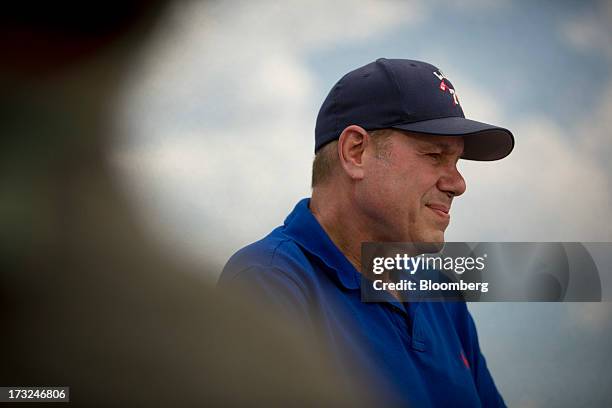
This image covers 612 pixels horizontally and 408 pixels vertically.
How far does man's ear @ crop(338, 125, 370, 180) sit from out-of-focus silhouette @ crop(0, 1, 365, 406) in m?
0.69

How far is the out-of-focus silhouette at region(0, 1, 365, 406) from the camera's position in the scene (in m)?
0.12

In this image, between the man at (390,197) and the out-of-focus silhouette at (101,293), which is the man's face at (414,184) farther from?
the out-of-focus silhouette at (101,293)

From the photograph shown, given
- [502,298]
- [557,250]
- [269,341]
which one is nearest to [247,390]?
[269,341]

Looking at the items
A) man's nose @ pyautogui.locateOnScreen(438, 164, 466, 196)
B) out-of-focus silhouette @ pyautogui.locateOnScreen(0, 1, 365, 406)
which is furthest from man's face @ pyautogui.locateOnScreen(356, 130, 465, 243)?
out-of-focus silhouette @ pyautogui.locateOnScreen(0, 1, 365, 406)

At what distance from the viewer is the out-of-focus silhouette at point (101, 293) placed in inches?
4.9

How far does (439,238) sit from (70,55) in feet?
2.27

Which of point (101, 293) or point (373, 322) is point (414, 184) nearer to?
point (373, 322)

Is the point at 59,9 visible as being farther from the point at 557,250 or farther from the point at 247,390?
the point at 557,250

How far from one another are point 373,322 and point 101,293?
666 millimetres

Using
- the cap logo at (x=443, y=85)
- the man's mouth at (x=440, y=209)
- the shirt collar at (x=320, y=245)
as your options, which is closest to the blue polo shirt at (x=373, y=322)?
the shirt collar at (x=320, y=245)

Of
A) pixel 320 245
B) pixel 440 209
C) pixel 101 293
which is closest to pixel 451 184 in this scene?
pixel 440 209

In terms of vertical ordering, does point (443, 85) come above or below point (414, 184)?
above

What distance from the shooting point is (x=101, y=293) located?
132mm

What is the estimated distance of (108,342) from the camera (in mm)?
128
